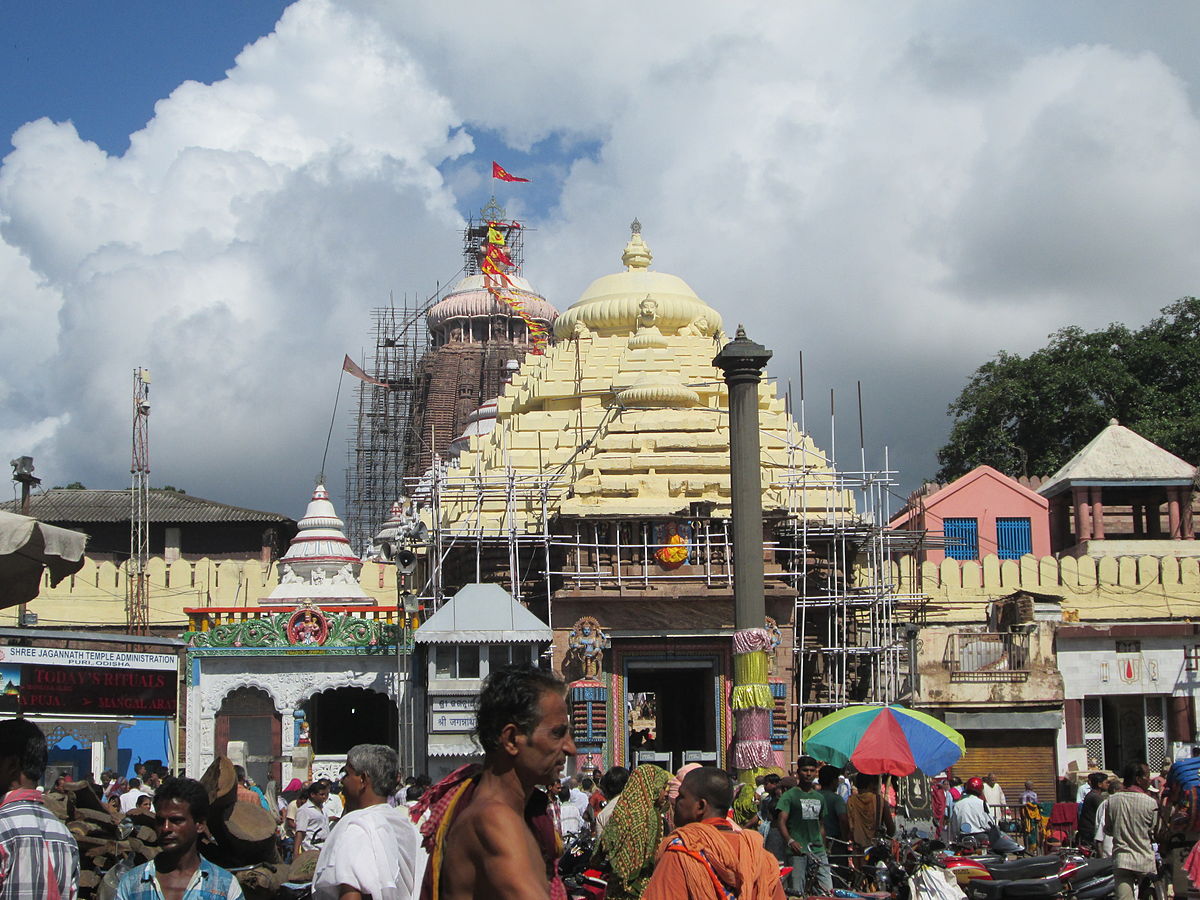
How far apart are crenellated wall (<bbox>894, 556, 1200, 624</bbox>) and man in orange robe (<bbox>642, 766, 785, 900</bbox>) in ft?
92.3

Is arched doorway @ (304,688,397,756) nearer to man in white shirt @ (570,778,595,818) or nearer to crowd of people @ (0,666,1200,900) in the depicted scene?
man in white shirt @ (570,778,595,818)

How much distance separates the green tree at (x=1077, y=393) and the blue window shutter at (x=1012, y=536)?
9.91 metres

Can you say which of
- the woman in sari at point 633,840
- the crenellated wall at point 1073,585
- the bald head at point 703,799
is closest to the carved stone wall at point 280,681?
the crenellated wall at point 1073,585

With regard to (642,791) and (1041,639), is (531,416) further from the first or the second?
(642,791)

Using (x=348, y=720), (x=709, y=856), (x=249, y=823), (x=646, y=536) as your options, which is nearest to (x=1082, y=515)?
(x=646, y=536)

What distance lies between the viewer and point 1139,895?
15.0m

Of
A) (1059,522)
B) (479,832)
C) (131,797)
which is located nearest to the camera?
(479,832)

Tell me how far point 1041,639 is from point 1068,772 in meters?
2.59

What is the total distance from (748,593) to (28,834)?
15.0m

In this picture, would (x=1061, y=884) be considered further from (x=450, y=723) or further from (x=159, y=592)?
(x=159, y=592)

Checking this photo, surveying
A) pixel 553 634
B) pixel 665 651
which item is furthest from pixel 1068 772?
pixel 553 634

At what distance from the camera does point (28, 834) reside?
20.1 feet

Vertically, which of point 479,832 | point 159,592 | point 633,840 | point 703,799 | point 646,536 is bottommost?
point 633,840

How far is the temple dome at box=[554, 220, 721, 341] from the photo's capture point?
40406 millimetres
